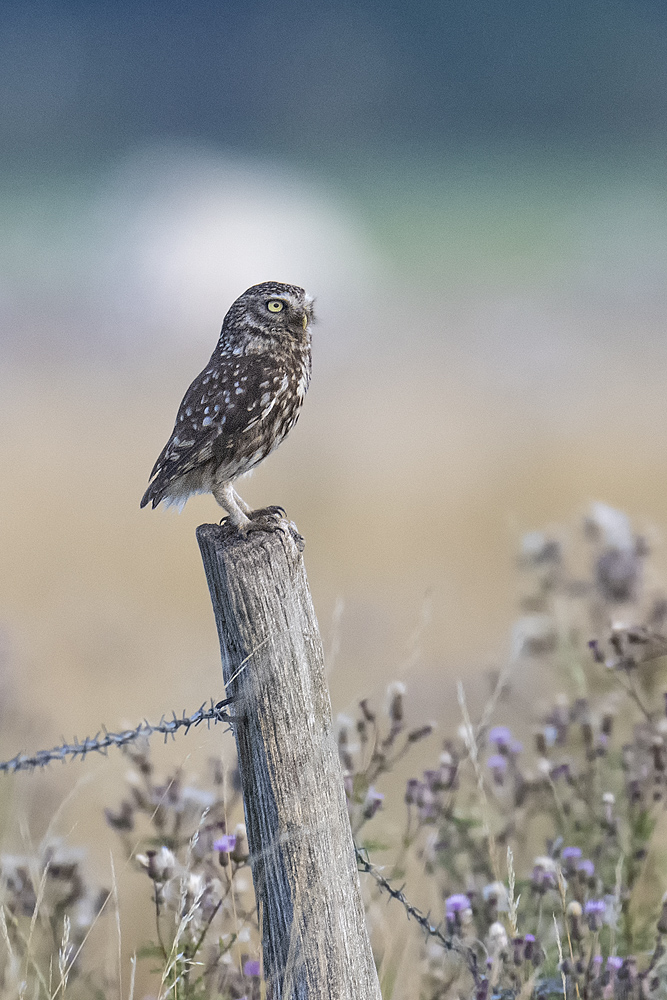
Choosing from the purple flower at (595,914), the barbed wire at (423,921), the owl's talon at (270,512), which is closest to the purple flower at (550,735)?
the purple flower at (595,914)

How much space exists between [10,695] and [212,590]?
2.56 metres

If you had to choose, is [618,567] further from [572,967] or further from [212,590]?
[212,590]

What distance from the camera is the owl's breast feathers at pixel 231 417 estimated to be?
2.93 meters

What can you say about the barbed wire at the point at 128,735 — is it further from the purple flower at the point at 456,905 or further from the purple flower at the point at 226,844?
the purple flower at the point at 456,905

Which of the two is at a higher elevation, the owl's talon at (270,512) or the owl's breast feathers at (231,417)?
the owl's breast feathers at (231,417)

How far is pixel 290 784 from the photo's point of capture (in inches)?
75.2

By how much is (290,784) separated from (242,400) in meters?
1.35

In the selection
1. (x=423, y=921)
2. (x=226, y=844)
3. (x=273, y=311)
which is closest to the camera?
(x=423, y=921)

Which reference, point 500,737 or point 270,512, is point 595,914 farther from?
point 270,512

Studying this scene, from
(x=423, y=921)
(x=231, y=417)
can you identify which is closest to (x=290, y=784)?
(x=423, y=921)

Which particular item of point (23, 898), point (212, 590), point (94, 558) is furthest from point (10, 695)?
point (94, 558)

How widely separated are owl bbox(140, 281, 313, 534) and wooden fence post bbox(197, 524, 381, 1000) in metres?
0.88

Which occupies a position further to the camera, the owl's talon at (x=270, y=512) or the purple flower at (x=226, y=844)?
the owl's talon at (x=270, y=512)

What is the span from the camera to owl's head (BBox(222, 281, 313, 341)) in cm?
303
